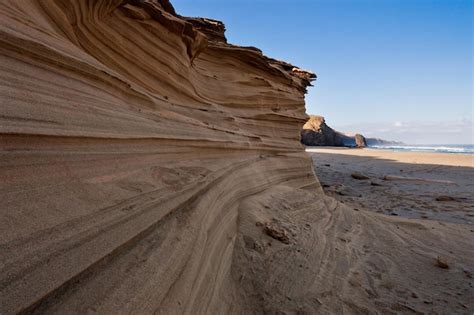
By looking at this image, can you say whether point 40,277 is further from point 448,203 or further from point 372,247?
point 448,203

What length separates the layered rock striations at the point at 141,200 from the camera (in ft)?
4.55

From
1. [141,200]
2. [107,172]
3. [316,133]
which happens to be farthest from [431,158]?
[107,172]

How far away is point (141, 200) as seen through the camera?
203 centimetres

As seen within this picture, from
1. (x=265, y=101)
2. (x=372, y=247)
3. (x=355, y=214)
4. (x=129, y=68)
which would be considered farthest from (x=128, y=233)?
(x=265, y=101)

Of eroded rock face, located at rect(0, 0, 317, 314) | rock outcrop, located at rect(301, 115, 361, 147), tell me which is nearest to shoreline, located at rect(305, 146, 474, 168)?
rock outcrop, located at rect(301, 115, 361, 147)

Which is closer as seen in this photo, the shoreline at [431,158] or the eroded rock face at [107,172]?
the eroded rock face at [107,172]

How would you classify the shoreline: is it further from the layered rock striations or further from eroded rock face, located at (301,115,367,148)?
the layered rock striations

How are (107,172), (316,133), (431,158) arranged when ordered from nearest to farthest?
(107,172) < (431,158) < (316,133)

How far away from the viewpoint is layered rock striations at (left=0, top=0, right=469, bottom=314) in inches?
54.6

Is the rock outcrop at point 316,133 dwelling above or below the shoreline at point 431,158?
above

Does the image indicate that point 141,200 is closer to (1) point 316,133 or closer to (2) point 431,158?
(2) point 431,158

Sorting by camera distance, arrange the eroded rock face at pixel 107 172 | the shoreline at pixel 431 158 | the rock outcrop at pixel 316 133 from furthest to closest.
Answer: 1. the rock outcrop at pixel 316 133
2. the shoreline at pixel 431 158
3. the eroded rock face at pixel 107 172

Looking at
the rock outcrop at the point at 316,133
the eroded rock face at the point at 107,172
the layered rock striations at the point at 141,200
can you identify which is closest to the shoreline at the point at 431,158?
the rock outcrop at the point at 316,133

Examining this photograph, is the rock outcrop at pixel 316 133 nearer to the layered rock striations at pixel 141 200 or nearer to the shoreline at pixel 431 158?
the shoreline at pixel 431 158
